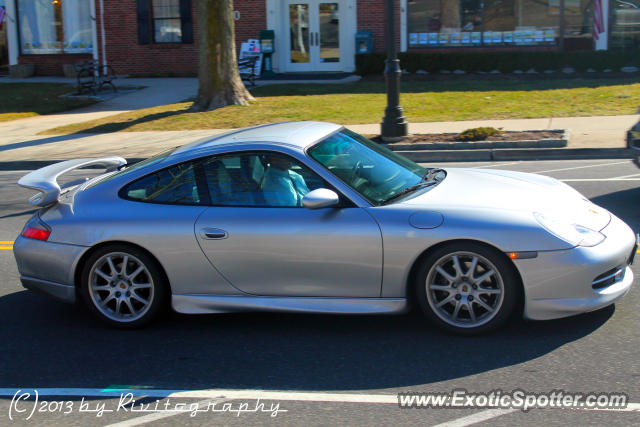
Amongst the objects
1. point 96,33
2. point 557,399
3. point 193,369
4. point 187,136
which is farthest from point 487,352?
point 96,33

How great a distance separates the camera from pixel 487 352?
15.9 ft

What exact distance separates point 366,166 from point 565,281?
1.64m

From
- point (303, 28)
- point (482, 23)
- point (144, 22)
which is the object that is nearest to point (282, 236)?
point (482, 23)

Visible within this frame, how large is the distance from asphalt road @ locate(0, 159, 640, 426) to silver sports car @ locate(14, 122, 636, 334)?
0.22 m

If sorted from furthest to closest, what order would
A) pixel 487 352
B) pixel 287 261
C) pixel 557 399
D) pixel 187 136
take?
pixel 187 136
pixel 287 261
pixel 487 352
pixel 557 399

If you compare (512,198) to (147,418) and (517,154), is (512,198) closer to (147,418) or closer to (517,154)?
(147,418)

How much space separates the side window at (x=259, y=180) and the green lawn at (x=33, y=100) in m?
16.1

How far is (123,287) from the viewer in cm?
556

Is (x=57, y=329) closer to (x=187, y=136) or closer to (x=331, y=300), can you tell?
(x=331, y=300)

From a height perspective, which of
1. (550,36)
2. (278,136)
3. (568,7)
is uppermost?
(568,7)

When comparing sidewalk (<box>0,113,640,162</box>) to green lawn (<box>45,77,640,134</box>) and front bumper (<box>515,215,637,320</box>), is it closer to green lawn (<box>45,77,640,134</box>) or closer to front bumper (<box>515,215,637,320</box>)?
green lawn (<box>45,77,640,134</box>)

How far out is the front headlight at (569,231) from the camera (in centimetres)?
494

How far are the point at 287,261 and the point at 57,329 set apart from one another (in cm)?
186

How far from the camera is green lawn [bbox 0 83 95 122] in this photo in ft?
68.4
